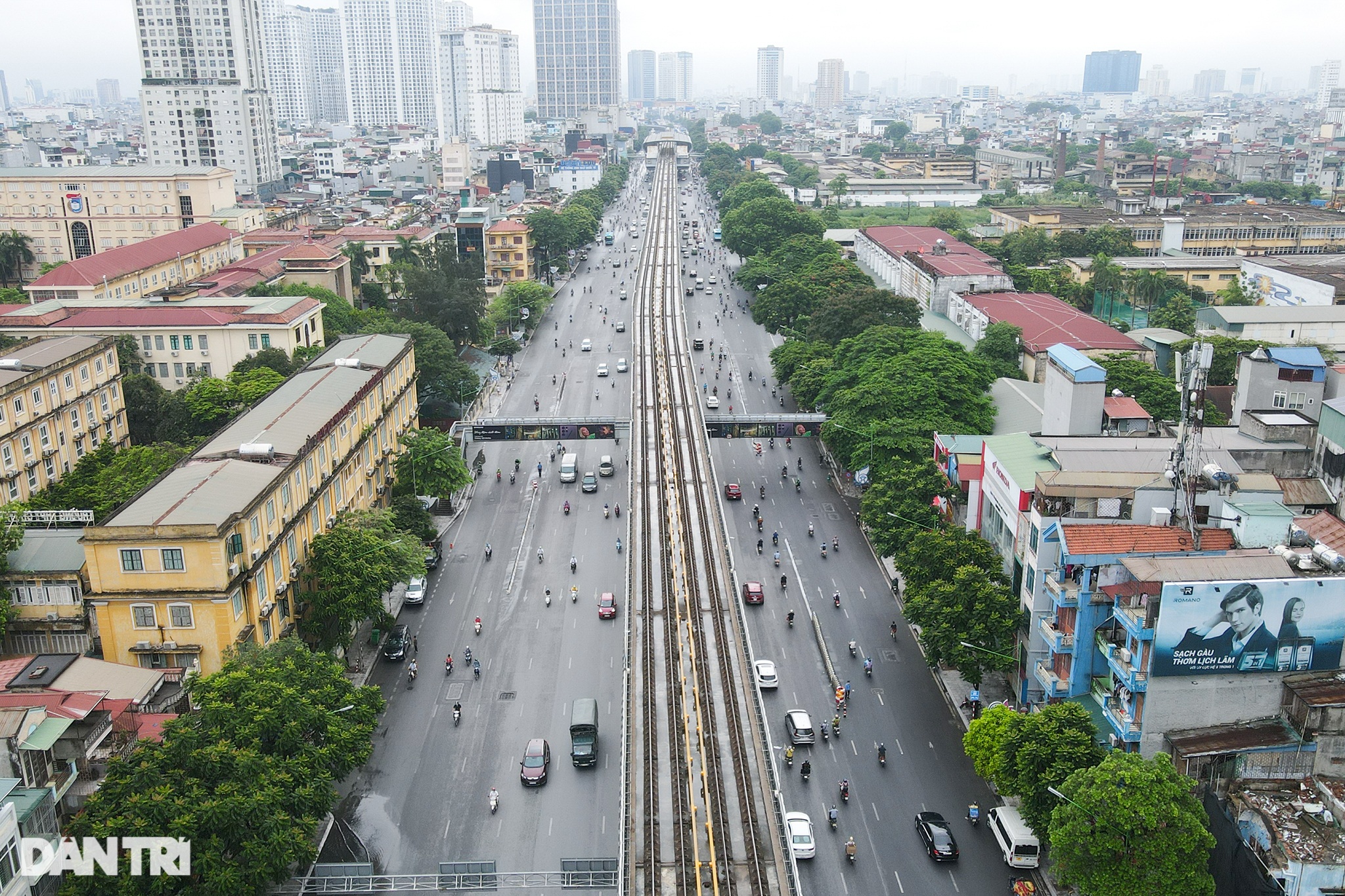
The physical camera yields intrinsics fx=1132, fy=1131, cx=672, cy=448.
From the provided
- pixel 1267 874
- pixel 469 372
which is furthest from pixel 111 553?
pixel 469 372

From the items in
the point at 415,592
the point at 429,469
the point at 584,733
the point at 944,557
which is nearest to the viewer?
the point at 584,733

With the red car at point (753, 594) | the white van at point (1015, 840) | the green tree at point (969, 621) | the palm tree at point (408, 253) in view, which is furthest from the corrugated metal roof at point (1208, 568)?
the palm tree at point (408, 253)

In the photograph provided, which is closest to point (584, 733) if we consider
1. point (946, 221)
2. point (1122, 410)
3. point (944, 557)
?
point (944, 557)

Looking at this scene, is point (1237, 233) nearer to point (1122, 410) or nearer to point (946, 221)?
point (946, 221)

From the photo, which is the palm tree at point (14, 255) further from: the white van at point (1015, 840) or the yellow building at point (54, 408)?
the white van at point (1015, 840)

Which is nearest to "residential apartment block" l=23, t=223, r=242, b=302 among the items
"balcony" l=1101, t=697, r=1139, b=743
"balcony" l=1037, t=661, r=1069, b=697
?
A: "balcony" l=1037, t=661, r=1069, b=697
